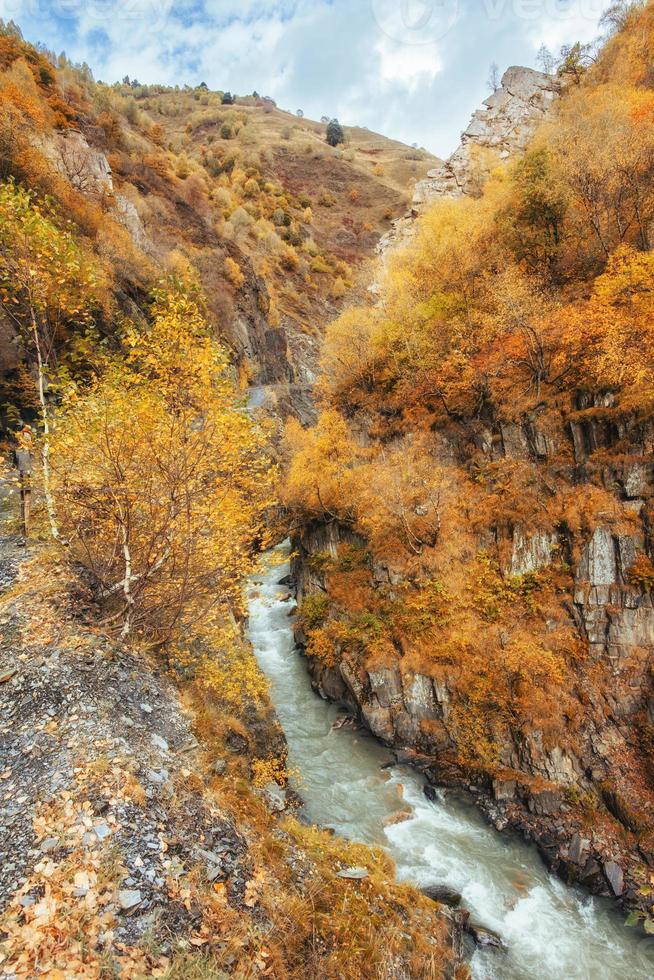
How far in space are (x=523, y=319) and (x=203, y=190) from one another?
56.4 metres

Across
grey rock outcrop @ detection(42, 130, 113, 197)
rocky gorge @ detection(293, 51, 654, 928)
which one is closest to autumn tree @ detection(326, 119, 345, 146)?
grey rock outcrop @ detection(42, 130, 113, 197)

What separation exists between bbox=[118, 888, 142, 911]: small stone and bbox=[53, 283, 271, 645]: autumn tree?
5.80 metres

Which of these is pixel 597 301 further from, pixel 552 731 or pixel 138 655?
pixel 138 655

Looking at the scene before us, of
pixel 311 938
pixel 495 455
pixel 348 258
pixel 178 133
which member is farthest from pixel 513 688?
pixel 178 133

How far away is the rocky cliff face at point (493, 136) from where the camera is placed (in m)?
43.5

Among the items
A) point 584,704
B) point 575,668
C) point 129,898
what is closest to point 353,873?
point 129,898

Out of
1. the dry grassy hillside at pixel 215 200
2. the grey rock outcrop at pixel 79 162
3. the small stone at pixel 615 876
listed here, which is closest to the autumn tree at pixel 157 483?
the dry grassy hillside at pixel 215 200

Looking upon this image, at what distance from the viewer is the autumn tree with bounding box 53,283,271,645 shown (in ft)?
35.7

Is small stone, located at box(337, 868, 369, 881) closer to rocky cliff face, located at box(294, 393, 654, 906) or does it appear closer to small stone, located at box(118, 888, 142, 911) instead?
small stone, located at box(118, 888, 142, 911)

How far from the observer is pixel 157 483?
1198 centimetres

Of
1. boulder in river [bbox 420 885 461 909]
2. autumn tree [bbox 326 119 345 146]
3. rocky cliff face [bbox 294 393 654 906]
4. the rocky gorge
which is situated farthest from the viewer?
autumn tree [bbox 326 119 345 146]

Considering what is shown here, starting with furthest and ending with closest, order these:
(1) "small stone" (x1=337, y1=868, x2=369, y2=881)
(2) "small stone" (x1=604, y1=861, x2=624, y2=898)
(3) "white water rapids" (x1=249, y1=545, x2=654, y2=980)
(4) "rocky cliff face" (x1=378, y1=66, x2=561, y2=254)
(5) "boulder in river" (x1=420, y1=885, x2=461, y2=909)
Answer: (4) "rocky cliff face" (x1=378, y1=66, x2=561, y2=254)
(2) "small stone" (x1=604, y1=861, x2=624, y2=898)
(5) "boulder in river" (x1=420, y1=885, x2=461, y2=909)
(3) "white water rapids" (x1=249, y1=545, x2=654, y2=980)
(1) "small stone" (x1=337, y1=868, x2=369, y2=881)

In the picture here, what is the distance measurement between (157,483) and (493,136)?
53.4m

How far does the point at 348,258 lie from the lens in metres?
82.1
